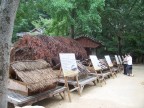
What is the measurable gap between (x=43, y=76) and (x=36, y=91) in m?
0.62

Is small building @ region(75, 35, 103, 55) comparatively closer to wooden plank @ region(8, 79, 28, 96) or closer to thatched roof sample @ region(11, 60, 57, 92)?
thatched roof sample @ region(11, 60, 57, 92)

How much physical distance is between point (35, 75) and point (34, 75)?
1.7 inches

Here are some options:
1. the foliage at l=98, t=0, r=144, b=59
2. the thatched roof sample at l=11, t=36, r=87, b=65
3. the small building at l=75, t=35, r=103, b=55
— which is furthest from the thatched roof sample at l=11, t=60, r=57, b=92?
the foliage at l=98, t=0, r=144, b=59

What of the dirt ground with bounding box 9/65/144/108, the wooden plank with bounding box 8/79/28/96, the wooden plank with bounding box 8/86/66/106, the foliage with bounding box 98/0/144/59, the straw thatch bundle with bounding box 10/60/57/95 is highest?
the foliage with bounding box 98/0/144/59

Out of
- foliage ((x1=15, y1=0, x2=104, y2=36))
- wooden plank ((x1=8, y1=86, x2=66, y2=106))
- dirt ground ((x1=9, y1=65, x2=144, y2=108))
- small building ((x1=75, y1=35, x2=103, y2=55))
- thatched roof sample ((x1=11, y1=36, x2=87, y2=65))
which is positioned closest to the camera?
wooden plank ((x1=8, y1=86, x2=66, y2=106))

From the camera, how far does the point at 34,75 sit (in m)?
8.14

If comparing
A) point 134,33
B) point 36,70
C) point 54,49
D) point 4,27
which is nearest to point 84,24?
point 54,49

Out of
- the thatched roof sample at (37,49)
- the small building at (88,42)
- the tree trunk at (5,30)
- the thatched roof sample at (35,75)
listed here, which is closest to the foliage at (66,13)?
the small building at (88,42)

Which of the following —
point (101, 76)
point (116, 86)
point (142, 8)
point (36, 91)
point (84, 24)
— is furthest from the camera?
point (142, 8)

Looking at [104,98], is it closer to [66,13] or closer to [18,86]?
[18,86]

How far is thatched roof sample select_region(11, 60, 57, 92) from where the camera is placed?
7806 millimetres

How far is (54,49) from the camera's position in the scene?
537 inches

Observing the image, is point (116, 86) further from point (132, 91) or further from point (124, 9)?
point (124, 9)

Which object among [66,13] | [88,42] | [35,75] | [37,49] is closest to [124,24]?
[88,42]
